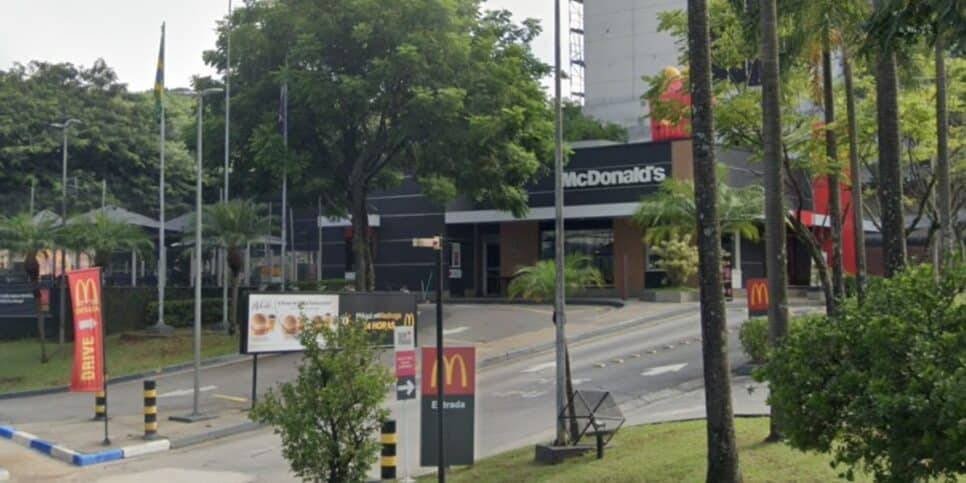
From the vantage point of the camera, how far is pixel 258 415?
12312 millimetres

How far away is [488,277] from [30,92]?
94.0 ft

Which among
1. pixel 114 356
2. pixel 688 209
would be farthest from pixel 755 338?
pixel 114 356

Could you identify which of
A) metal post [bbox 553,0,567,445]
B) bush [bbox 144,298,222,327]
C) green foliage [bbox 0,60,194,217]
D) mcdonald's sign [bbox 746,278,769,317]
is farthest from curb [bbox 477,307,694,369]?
green foliage [bbox 0,60,194,217]

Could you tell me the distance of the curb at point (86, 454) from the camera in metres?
17.0

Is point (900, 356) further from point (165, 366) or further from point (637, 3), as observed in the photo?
point (637, 3)

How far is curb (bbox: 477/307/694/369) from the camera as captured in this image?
1084 inches

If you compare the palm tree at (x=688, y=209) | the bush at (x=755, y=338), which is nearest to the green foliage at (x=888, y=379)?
the bush at (x=755, y=338)

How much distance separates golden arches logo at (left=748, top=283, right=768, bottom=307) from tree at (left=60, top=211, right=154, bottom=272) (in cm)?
2216

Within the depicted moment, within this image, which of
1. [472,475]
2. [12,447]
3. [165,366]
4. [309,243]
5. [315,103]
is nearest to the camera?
[472,475]

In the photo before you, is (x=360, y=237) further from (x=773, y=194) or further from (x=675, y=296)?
(x=773, y=194)

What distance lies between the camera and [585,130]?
2131 inches

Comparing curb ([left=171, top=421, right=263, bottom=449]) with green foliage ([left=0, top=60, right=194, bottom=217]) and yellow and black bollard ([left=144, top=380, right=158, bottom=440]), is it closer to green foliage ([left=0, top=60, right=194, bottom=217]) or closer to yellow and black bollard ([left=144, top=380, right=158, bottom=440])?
yellow and black bollard ([left=144, top=380, right=158, bottom=440])

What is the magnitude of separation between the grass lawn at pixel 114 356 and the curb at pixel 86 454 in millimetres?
9342

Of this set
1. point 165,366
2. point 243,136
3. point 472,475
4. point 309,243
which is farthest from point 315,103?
point 309,243
